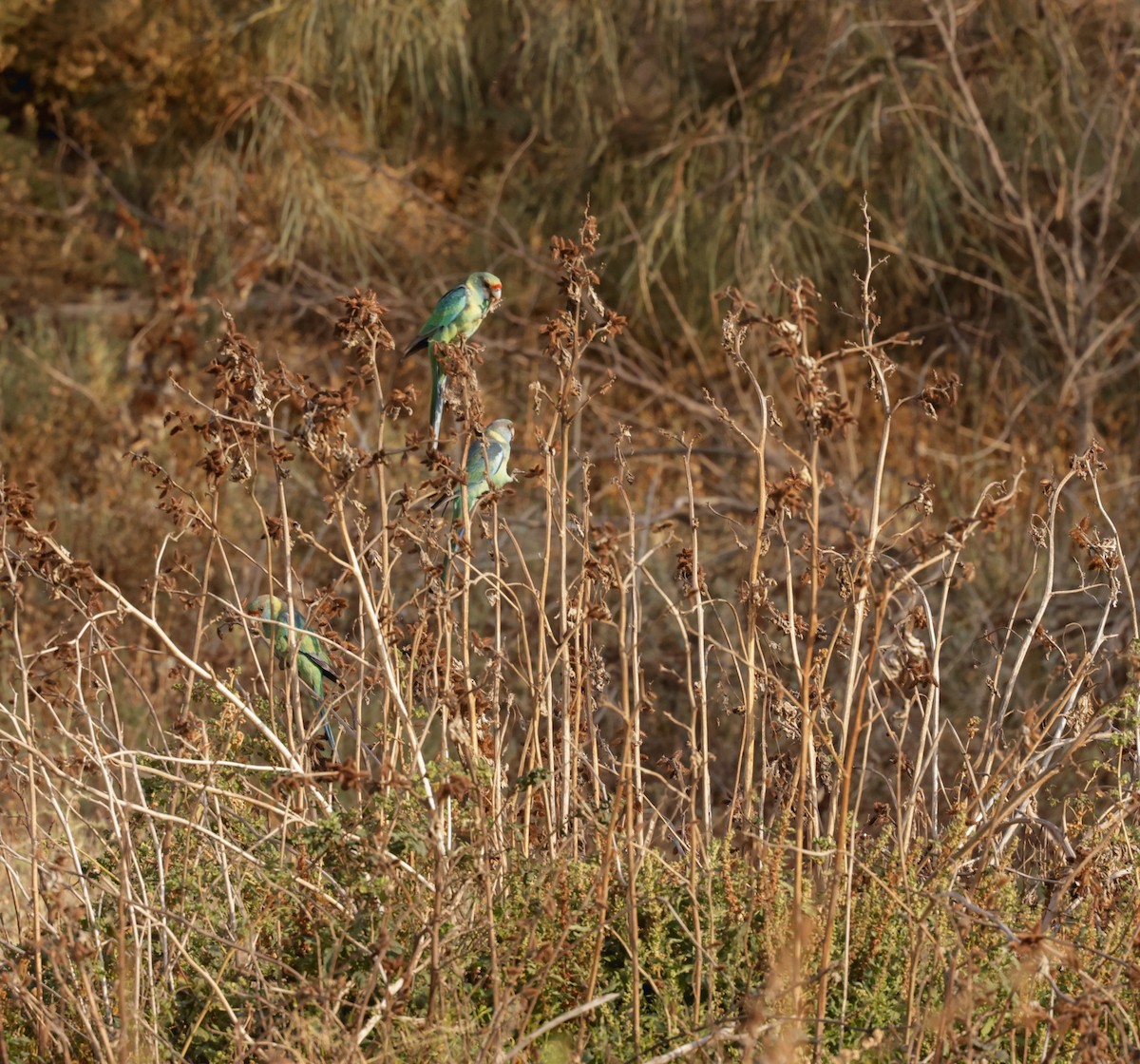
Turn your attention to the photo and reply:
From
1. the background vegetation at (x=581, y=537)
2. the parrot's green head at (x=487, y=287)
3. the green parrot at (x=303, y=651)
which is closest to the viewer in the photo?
the background vegetation at (x=581, y=537)

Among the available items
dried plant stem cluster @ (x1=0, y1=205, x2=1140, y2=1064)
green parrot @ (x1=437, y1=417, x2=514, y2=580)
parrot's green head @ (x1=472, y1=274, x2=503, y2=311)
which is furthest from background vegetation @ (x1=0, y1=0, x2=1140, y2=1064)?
parrot's green head @ (x1=472, y1=274, x2=503, y2=311)

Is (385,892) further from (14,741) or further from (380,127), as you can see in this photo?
(380,127)

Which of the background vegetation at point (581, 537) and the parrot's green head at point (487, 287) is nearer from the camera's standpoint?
the background vegetation at point (581, 537)

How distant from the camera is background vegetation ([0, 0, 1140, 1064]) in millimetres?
2291

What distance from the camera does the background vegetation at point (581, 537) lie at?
2.29 m

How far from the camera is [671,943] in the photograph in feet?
8.33

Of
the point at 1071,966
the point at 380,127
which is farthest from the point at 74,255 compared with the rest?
the point at 1071,966

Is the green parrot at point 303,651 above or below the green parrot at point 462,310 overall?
below

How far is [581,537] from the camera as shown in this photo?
293 centimetres

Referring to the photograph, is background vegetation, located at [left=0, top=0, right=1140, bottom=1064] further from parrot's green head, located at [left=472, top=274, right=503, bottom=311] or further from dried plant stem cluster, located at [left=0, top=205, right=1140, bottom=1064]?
parrot's green head, located at [left=472, top=274, right=503, bottom=311]

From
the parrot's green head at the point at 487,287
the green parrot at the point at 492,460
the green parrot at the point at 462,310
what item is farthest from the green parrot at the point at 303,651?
the parrot's green head at the point at 487,287

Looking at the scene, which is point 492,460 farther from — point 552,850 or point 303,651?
point 552,850

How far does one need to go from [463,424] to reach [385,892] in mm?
709

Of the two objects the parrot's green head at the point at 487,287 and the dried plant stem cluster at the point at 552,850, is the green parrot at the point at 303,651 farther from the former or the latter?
the parrot's green head at the point at 487,287
